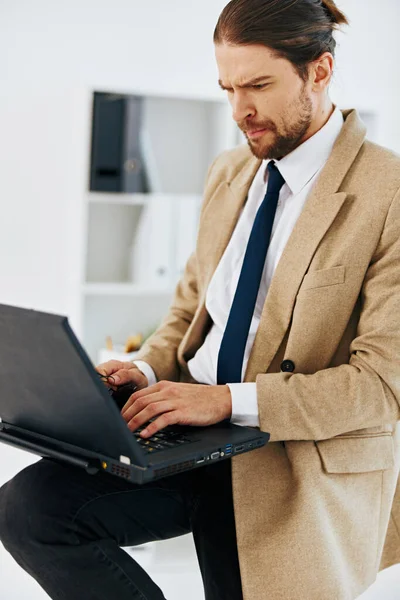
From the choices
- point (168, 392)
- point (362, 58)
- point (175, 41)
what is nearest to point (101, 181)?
point (175, 41)

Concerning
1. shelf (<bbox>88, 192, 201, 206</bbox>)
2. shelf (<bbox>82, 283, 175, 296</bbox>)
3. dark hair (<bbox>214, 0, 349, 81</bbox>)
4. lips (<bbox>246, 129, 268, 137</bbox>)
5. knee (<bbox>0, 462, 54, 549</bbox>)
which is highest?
dark hair (<bbox>214, 0, 349, 81</bbox>)

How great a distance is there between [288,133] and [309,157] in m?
0.06

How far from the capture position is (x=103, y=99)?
3377 mm

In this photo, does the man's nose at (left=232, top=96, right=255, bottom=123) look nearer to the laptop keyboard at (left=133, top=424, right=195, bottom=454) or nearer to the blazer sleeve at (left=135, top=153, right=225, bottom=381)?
the blazer sleeve at (left=135, top=153, right=225, bottom=381)

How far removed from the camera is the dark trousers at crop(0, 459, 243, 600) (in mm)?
1396

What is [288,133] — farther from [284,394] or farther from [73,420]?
[73,420]

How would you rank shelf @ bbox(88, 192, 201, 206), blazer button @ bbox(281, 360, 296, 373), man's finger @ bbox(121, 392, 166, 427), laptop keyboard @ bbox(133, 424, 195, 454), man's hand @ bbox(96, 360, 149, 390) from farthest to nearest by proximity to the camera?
shelf @ bbox(88, 192, 201, 206)
man's hand @ bbox(96, 360, 149, 390)
blazer button @ bbox(281, 360, 296, 373)
man's finger @ bbox(121, 392, 166, 427)
laptop keyboard @ bbox(133, 424, 195, 454)

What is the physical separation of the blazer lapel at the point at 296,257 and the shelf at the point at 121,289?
6.57ft

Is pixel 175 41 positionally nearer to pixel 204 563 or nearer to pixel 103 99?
pixel 103 99

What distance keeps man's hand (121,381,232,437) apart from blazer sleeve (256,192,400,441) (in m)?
0.07

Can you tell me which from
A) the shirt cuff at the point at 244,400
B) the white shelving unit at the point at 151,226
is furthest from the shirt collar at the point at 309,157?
the white shelving unit at the point at 151,226

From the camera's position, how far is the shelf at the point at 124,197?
3.48 meters

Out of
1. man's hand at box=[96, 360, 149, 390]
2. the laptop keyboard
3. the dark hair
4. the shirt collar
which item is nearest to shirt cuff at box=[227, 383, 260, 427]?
the laptop keyboard

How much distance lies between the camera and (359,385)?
57.0 inches
